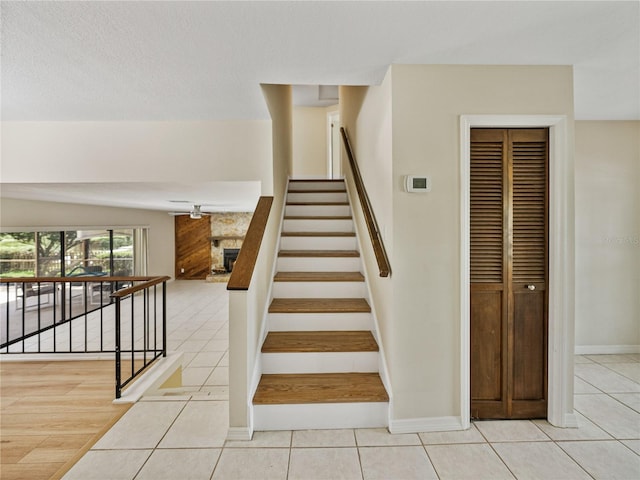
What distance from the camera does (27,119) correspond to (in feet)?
10.4

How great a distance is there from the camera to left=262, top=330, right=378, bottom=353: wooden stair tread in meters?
2.50

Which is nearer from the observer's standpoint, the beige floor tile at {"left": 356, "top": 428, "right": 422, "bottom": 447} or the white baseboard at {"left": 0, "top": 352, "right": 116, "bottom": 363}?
the beige floor tile at {"left": 356, "top": 428, "right": 422, "bottom": 447}

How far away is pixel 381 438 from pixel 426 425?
33 centimetres

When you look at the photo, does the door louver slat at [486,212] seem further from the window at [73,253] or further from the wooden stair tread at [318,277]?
the window at [73,253]

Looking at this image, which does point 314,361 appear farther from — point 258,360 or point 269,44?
point 269,44

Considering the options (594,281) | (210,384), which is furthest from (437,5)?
(210,384)

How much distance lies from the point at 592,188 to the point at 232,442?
168 inches

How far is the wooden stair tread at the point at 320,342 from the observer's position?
Result: 2.50m

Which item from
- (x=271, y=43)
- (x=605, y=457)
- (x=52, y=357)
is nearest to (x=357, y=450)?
(x=605, y=457)

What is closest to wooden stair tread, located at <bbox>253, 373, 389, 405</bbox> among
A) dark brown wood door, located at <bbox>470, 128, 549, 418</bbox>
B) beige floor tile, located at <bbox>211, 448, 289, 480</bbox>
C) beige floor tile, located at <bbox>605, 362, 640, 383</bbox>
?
beige floor tile, located at <bbox>211, 448, 289, 480</bbox>

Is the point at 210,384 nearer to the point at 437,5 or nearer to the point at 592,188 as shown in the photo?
the point at 437,5

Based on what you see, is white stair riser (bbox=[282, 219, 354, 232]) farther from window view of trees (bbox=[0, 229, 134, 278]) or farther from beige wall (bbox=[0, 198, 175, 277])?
window view of trees (bbox=[0, 229, 134, 278])

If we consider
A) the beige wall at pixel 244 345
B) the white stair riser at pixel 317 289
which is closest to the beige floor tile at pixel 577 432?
the white stair riser at pixel 317 289

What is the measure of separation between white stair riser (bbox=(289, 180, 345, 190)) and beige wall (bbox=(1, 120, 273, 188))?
4.86ft
